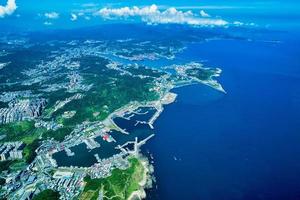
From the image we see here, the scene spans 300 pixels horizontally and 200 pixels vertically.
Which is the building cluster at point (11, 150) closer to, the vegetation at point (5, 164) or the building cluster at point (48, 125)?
the vegetation at point (5, 164)

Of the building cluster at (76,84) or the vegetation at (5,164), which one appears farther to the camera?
the building cluster at (76,84)

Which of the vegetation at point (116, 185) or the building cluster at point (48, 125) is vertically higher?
the vegetation at point (116, 185)

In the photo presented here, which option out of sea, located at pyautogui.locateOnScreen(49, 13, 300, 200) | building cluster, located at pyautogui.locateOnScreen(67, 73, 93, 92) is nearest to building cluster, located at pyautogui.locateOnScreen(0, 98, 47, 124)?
building cluster, located at pyautogui.locateOnScreen(67, 73, 93, 92)

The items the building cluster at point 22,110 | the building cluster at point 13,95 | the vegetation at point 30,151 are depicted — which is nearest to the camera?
the vegetation at point 30,151

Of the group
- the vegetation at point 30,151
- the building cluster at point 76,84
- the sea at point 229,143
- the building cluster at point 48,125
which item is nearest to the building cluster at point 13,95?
the building cluster at point 76,84

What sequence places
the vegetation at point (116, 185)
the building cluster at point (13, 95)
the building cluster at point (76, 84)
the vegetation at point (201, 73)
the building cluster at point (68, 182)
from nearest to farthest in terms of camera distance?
the vegetation at point (116, 185)
the building cluster at point (68, 182)
the building cluster at point (13, 95)
the building cluster at point (76, 84)
the vegetation at point (201, 73)

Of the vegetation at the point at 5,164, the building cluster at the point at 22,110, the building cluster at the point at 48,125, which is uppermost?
the vegetation at the point at 5,164

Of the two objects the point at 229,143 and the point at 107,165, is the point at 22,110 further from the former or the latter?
the point at 229,143
